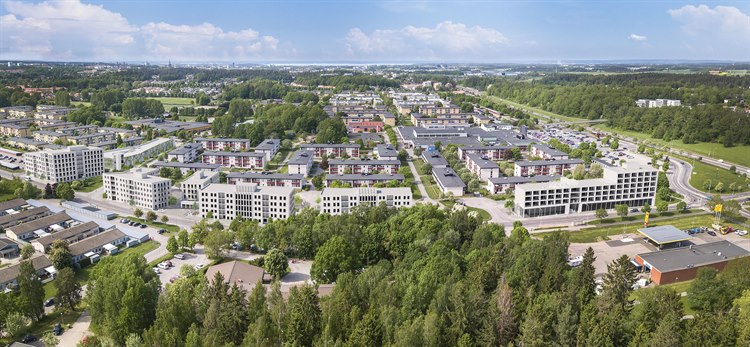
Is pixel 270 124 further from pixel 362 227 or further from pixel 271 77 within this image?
pixel 271 77

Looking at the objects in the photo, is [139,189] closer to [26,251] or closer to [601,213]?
[26,251]

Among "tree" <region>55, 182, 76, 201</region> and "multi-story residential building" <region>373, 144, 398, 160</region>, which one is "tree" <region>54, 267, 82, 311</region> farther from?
"multi-story residential building" <region>373, 144, 398, 160</region>

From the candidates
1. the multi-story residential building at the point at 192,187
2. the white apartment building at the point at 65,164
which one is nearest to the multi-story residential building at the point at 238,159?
the white apartment building at the point at 65,164

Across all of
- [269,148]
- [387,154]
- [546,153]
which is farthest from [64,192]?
[546,153]

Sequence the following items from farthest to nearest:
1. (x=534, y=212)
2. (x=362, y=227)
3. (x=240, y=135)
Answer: (x=240, y=135) → (x=534, y=212) → (x=362, y=227)

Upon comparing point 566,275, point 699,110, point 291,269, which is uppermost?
point 699,110

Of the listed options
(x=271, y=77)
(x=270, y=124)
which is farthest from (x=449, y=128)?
(x=271, y=77)

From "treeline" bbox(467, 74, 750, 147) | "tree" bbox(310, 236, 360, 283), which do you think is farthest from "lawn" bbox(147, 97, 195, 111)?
"tree" bbox(310, 236, 360, 283)
